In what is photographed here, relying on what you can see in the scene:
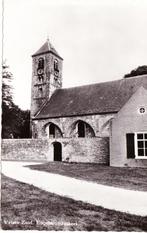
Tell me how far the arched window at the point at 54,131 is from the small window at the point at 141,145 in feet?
54.9

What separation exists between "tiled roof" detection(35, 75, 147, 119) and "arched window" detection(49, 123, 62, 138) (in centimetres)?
138

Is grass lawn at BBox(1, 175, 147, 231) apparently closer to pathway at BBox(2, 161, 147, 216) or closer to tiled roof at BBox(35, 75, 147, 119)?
pathway at BBox(2, 161, 147, 216)

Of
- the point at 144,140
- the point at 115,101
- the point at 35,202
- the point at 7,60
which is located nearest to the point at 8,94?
the point at 7,60

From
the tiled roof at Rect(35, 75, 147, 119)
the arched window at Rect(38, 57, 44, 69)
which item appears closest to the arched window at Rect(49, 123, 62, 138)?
the tiled roof at Rect(35, 75, 147, 119)

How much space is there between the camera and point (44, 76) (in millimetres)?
38062

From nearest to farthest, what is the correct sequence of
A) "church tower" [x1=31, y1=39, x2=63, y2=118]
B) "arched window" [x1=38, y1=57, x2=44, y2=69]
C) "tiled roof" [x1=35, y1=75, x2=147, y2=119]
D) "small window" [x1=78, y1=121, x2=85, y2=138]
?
"tiled roof" [x1=35, y1=75, x2=147, y2=119], "small window" [x1=78, y1=121, x2=85, y2=138], "church tower" [x1=31, y1=39, x2=63, y2=118], "arched window" [x1=38, y1=57, x2=44, y2=69]

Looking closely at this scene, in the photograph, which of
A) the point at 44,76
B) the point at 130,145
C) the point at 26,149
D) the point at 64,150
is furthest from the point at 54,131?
the point at 130,145

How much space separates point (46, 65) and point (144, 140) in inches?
997

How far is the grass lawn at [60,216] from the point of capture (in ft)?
18.2

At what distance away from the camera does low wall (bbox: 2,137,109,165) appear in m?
20.9

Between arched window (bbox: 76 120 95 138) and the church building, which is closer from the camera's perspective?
the church building

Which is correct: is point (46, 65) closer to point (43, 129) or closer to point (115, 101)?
point (43, 129)

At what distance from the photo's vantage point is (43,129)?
108 ft

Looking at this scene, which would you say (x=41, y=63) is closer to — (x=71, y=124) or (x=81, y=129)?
(x=71, y=124)
